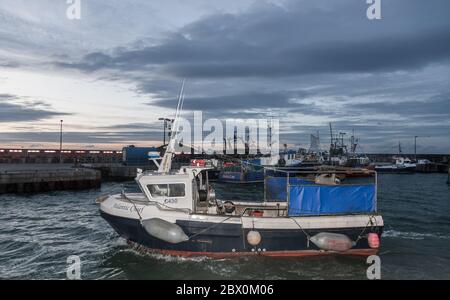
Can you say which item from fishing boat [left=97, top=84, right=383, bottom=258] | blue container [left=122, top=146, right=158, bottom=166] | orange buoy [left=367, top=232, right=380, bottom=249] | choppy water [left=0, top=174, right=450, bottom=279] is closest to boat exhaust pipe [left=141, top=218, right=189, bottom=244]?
fishing boat [left=97, top=84, right=383, bottom=258]

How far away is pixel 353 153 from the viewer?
113m

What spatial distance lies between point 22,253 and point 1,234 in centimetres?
530

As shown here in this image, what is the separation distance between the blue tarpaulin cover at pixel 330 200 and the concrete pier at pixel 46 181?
122 ft

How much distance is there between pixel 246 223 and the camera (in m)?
15.1

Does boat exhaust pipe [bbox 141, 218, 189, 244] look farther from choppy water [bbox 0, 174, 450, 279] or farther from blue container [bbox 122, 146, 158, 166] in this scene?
blue container [bbox 122, 146, 158, 166]

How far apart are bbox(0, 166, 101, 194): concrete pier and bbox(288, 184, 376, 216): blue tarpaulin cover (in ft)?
122

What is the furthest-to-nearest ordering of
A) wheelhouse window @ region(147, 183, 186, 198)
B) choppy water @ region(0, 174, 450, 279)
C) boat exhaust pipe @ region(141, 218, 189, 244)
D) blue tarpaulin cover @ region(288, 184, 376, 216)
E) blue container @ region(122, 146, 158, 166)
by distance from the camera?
blue container @ region(122, 146, 158, 166), wheelhouse window @ region(147, 183, 186, 198), blue tarpaulin cover @ region(288, 184, 376, 216), boat exhaust pipe @ region(141, 218, 189, 244), choppy water @ region(0, 174, 450, 279)

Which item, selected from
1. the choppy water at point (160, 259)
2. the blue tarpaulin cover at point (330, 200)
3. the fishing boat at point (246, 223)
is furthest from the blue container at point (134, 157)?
the blue tarpaulin cover at point (330, 200)

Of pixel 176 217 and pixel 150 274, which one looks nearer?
pixel 150 274

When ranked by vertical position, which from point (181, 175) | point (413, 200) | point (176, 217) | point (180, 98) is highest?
point (180, 98)

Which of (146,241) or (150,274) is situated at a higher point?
(146,241)

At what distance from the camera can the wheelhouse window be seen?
1623cm
